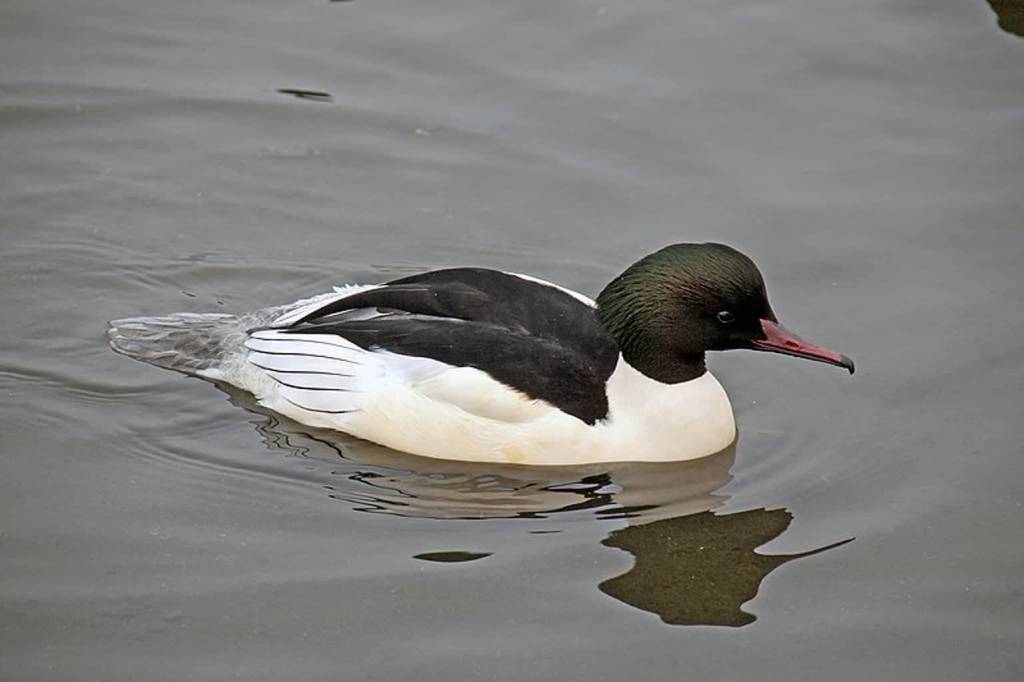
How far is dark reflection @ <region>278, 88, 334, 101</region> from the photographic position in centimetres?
1043

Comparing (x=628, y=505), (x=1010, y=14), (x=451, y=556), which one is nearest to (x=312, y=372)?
(x=451, y=556)

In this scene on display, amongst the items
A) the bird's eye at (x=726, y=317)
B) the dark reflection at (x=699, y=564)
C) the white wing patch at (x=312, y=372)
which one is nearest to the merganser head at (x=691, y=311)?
the bird's eye at (x=726, y=317)

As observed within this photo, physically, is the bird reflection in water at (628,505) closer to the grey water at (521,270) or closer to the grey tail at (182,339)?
the grey water at (521,270)

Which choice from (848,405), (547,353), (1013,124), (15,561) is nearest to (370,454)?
(547,353)

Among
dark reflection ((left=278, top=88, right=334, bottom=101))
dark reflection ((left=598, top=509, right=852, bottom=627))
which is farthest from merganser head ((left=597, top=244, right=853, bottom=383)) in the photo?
dark reflection ((left=278, top=88, right=334, bottom=101))

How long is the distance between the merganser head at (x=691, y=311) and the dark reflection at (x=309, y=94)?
12.4 feet

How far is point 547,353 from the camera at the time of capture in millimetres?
7078

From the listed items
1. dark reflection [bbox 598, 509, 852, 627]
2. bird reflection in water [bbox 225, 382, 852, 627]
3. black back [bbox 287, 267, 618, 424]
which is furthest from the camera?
black back [bbox 287, 267, 618, 424]

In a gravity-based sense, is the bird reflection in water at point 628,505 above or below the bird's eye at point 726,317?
below

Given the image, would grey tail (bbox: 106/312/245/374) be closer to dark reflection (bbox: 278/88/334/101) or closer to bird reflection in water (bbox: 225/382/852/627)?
bird reflection in water (bbox: 225/382/852/627)

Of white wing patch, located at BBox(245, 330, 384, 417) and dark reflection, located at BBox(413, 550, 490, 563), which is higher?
white wing patch, located at BBox(245, 330, 384, 417)

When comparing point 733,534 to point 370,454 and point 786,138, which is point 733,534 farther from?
point 786,138

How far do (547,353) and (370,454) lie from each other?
99 cm

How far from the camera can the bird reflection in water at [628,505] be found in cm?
645
